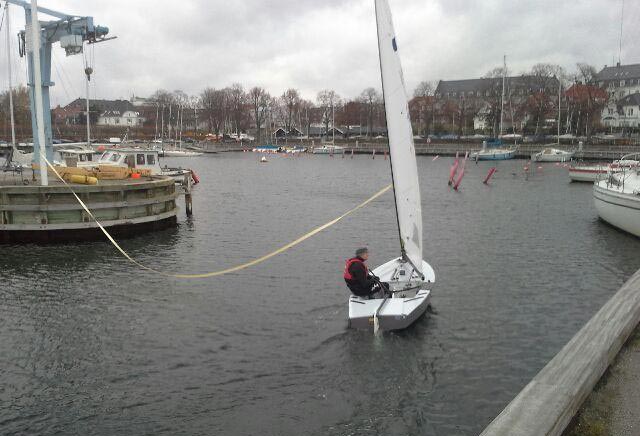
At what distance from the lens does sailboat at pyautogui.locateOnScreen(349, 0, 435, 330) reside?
15.0m

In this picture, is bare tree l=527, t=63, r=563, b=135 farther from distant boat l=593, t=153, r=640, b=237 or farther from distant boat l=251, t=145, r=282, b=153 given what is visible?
distant boat l=593, t=153, r=640, b=237

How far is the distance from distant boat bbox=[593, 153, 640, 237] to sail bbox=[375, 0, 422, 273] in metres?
17.3

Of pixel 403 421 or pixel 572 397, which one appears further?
pixel 403 421

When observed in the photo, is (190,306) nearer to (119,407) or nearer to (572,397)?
(119,407)

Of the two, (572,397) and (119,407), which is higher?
(572,397)

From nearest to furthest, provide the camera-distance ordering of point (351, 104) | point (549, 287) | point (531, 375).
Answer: point (531, 375) → point (549, 287) → point (351, 104)

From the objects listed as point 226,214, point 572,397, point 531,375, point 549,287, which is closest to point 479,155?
point 226,214

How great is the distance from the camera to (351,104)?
185 m

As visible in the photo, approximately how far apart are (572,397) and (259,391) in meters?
7.31

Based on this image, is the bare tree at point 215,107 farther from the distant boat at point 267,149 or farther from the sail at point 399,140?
the sail at point 399,140

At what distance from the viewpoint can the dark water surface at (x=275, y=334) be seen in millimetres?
11719

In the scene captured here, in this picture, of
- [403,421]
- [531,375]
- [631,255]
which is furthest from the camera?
[631,255]

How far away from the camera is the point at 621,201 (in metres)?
30.0

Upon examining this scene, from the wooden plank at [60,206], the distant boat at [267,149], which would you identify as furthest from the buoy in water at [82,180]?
the distant boat at [267,149]
